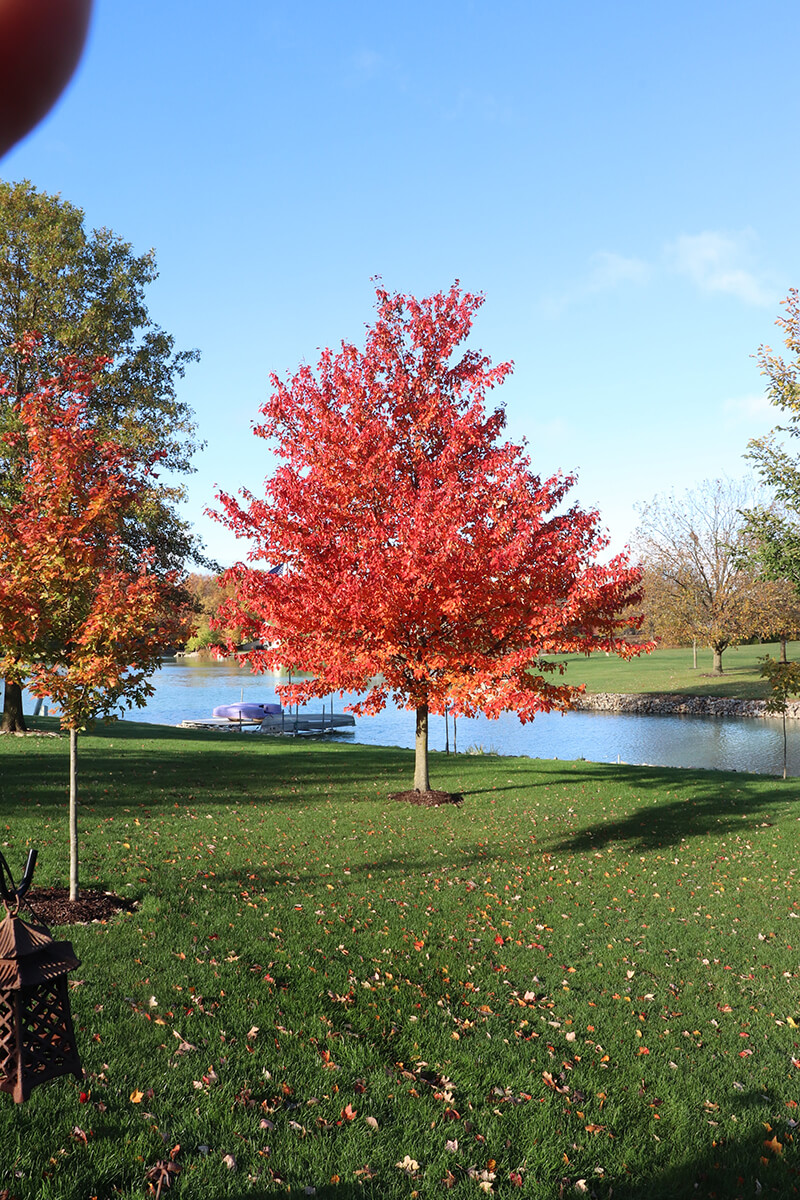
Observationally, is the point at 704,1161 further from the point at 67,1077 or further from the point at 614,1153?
the point at 67,1077

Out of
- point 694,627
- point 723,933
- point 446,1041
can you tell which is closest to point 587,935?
point 723,933

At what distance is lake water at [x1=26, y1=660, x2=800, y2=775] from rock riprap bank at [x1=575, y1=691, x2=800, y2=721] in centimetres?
223

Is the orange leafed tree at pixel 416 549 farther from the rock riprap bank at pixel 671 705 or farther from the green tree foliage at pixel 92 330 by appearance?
the rock riprap bank at pixel 671 705

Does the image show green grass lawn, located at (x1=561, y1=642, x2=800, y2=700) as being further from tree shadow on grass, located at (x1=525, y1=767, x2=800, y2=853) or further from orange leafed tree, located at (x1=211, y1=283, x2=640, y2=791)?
orange leafed tree, located at (x1=211, y1=283, x2=640, y2=791)

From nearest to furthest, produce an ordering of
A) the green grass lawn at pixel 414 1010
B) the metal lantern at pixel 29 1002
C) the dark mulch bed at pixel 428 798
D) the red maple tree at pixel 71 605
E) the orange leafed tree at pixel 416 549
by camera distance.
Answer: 1. the metal lantern at pixel 29 1002
2. the green grass lawn at pixel 414 1010
3. the red maple tree at pixel 71 605
4. the orange leafed tree at pixel 416 549
5. the dark mulch bed at pixel 428 798

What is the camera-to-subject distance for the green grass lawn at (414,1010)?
552 centimetres

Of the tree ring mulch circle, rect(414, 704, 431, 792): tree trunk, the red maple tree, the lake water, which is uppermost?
the red maple tree

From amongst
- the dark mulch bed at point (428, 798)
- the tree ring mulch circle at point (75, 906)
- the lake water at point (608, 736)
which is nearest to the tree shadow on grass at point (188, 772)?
the dark mulch bed at point (428, 798)

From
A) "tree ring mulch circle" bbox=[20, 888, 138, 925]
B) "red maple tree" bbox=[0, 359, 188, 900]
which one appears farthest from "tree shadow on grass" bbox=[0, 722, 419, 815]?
"red maple tree" bbox=[0, 359, 188, 900]

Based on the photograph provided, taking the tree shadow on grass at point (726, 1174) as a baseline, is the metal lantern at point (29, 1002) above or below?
above

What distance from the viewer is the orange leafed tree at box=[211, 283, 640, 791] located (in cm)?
1585

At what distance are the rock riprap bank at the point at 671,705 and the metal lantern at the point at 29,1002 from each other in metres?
48.8

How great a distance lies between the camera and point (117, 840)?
516 inches

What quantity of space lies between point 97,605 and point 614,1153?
7776mm
